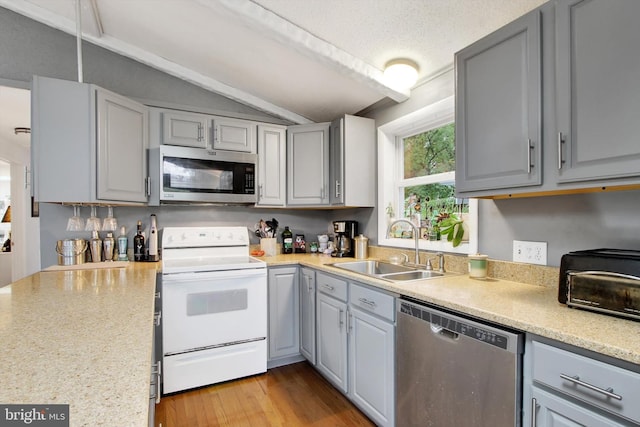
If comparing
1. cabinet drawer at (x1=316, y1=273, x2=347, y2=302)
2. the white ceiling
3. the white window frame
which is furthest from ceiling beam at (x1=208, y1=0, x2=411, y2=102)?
cabinet drawer at (x1=316, y1=273, x2=347, y2=302)

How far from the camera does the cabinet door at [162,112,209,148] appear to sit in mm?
2629

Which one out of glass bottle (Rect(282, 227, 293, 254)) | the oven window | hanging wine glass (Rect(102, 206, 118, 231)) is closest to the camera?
the oven window

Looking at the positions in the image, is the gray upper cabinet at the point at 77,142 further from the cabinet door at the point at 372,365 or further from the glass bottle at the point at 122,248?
the cabinet door at the point at 372,365

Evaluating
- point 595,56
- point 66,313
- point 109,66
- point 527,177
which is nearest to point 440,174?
point 527,177

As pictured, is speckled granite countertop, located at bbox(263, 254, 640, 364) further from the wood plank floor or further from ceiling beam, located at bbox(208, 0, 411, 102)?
ceiling beam, located at bbox(208, 0, 411, 102)

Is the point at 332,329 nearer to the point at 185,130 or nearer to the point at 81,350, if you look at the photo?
the point at 81,350

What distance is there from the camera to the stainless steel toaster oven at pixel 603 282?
3.47ft

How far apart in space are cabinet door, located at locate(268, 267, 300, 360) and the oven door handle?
0.54 feet

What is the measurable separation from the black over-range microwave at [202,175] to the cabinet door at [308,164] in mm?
360

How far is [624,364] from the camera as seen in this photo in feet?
2.85

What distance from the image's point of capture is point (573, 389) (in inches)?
37.8

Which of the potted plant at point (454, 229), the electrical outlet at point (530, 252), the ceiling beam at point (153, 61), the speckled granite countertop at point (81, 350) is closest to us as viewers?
the speckled granite countertop at point (81, 350)

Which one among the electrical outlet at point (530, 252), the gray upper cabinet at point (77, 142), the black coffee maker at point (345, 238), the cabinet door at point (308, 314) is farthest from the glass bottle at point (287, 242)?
the electrical outlet at point (530, 252)

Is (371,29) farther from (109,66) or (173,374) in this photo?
(173,374)
